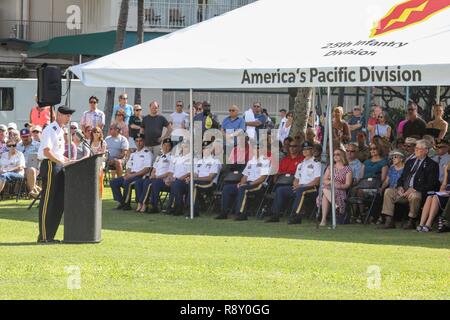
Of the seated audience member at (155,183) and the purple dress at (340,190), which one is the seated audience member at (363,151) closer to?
the purple dress at (340,190)

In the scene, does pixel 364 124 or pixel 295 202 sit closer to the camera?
pixel 295 202

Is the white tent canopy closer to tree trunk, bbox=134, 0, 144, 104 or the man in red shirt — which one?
the man in red shirt

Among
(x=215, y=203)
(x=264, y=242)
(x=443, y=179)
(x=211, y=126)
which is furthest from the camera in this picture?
(x=211, y=126)

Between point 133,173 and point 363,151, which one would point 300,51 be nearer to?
point 363,151

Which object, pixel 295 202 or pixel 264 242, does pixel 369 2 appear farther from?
pixel 264 242

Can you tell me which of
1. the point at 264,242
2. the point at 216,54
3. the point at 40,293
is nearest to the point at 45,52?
the point at 216,54

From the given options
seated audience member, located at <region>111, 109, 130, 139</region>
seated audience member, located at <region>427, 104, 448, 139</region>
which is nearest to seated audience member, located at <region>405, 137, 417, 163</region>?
seated audience member, located at <region>427, 104, 448, 139</region>

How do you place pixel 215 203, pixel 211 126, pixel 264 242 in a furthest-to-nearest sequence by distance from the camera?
pixel 211 126
pixel 215 203
pixel 264 242

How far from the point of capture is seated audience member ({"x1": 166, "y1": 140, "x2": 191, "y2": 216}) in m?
19.9

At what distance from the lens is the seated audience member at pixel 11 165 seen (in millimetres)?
23250

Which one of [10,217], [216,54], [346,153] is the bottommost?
[10,217]

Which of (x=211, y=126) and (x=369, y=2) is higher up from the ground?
(x=369, y=2)

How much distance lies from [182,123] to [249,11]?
619 centimetres

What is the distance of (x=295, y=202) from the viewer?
18.3m
